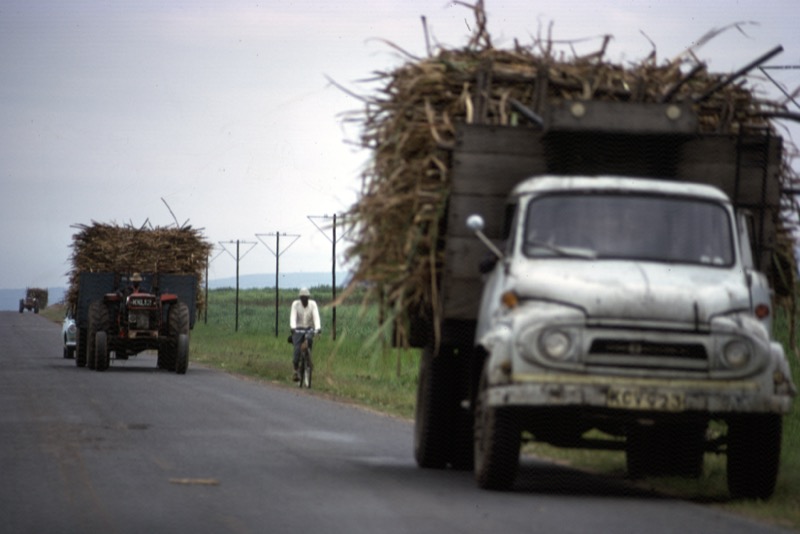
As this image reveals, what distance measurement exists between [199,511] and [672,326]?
140 inches

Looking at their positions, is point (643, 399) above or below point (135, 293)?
below

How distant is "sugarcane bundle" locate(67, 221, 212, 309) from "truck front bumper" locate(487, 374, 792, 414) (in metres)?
29.0

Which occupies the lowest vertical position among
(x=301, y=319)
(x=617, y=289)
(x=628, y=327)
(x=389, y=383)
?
(x=389, y=383)

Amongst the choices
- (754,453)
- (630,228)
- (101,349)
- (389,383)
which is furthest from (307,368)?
(754,453)

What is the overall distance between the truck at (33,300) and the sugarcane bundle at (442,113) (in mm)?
132431

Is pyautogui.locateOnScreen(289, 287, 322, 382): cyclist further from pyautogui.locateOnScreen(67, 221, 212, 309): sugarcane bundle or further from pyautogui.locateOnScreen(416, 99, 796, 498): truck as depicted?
pyautogui.locateOnScreen(416, 99, 796, 498): truck

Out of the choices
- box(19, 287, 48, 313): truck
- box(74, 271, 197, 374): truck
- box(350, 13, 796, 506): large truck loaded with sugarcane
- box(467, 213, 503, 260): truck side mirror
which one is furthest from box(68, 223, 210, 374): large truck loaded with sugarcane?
box(19, 287, 48, 313): truck

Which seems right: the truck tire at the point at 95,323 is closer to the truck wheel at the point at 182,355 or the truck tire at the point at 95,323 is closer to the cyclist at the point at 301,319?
the truck wheel at the point at 182,355

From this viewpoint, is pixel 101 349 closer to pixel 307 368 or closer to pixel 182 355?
pixel 182 355

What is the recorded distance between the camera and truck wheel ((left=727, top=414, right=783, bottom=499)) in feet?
39.2

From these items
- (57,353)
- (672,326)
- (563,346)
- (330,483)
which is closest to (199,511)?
(330,483)

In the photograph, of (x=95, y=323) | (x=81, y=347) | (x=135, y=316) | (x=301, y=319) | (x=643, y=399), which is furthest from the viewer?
(x=81, y=347)

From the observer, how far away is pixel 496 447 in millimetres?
11922

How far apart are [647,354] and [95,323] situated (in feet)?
79.1
